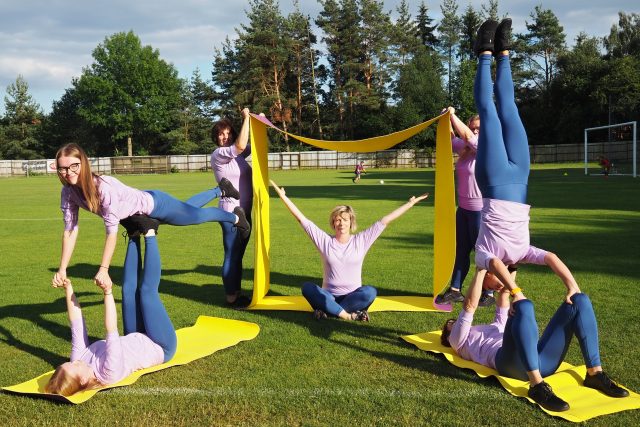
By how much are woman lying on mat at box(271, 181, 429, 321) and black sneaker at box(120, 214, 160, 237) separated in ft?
5.84

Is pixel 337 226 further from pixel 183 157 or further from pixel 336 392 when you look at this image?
pixel 183 157

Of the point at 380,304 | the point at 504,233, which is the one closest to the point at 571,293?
the point at 504,233

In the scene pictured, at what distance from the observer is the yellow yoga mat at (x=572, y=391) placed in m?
4.26

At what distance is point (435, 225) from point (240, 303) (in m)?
2.71

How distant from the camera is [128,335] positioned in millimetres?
5355

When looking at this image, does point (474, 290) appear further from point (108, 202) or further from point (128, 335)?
point (108, 202)

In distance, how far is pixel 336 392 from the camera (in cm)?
478

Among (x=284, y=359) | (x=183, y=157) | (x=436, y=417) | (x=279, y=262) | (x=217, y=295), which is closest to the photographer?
(x=436, y=417)

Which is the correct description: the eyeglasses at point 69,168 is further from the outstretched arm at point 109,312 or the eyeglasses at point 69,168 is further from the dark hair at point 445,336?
the dark hair at point 445,336

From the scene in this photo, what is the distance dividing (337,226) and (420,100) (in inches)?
2593

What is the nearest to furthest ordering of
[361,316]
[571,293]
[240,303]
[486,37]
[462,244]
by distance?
[571,293] < [486,37] < [361,316] < [240,303] < [462,244]

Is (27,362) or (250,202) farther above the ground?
(250,202)

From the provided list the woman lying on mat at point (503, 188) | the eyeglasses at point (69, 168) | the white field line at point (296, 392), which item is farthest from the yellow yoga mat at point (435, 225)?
the eyeglasses at point (69, 168)

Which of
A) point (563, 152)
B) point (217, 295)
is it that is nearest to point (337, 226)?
point (217, 295)
